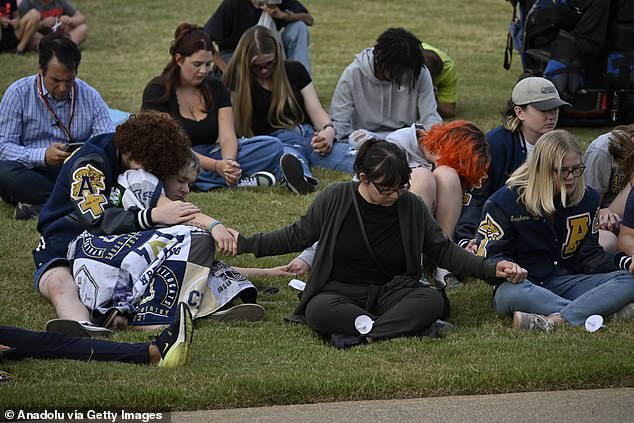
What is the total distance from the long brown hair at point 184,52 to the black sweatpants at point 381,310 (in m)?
3.16

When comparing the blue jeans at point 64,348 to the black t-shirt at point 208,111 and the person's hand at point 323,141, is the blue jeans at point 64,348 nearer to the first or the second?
the black t-shirt at point 208,111

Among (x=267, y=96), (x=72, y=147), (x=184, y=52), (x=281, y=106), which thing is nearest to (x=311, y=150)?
(x=281, y=106)

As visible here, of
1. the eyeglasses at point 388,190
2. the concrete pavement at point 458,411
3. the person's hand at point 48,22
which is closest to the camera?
the concrete pavement at point 458,411

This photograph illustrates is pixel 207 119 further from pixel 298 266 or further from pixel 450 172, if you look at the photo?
pixel 450 172

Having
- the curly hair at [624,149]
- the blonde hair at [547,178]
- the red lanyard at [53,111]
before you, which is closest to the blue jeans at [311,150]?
the red lanyard at [53,111]

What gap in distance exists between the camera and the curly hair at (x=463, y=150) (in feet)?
20.4

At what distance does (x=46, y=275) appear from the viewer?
570cm

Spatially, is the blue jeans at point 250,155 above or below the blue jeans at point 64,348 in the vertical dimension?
below

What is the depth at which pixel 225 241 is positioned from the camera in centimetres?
543

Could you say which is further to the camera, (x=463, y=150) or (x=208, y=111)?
(x=208, y=111)

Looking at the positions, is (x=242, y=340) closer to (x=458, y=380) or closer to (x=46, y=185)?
(x=458, y=380)

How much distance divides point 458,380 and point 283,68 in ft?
15.4

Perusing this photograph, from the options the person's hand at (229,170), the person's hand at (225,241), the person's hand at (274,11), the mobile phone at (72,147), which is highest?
the person's hand at (225,241)

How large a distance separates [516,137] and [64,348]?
303 cm
